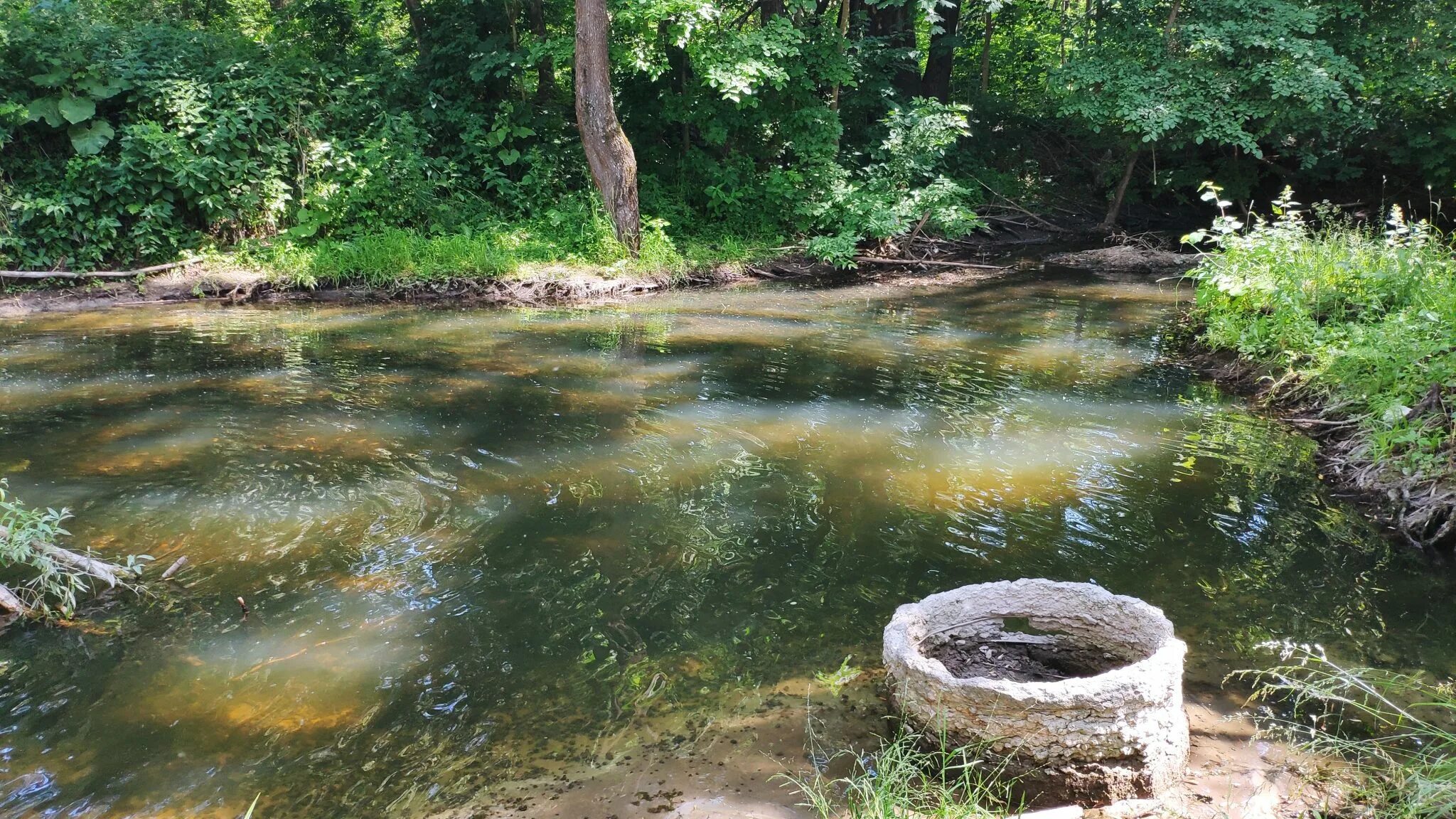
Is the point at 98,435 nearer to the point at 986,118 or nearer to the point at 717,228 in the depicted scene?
the point at 717,228

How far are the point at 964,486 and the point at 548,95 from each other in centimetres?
1304

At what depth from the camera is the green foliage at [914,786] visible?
252 cm

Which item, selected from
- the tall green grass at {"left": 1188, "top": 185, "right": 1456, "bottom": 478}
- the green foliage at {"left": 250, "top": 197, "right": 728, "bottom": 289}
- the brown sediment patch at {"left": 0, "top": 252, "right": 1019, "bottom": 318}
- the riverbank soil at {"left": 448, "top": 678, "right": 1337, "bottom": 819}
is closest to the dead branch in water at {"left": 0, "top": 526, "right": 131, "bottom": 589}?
the riverbank soil at {"left": 448, "top": 678, "right": 1337, "bottom": 819}

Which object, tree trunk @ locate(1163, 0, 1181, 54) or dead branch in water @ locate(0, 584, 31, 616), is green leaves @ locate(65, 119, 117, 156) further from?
tree trunk @ locate(1163, 0, 1181, 54)

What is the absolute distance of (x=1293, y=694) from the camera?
129 inches

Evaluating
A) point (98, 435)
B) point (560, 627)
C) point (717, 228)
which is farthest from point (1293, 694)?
point (717, 228)

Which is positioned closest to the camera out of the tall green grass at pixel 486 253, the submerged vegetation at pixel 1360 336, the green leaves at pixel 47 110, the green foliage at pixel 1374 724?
the green foliage at pixel 1374 724

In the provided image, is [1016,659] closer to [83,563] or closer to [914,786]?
[914,786]

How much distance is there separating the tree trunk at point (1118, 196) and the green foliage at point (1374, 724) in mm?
13949

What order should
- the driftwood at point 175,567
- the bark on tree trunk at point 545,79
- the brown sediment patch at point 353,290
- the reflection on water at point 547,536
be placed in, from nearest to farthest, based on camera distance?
the reflection on water at point 547,536 < the driftwood at point 175,567 < the brown sediment patch at point 353,290 < the bark on tree trunk at point 545,79

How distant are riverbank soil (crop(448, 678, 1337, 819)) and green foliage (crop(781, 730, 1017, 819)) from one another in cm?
7

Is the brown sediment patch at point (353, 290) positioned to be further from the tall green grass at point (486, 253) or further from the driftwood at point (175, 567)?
the driftwood at point (175, 567)

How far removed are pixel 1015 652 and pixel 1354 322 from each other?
5076mm

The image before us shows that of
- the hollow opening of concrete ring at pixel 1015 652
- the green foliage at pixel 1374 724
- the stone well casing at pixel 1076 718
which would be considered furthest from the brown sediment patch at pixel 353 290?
the green foliage at pixel 1374 724
